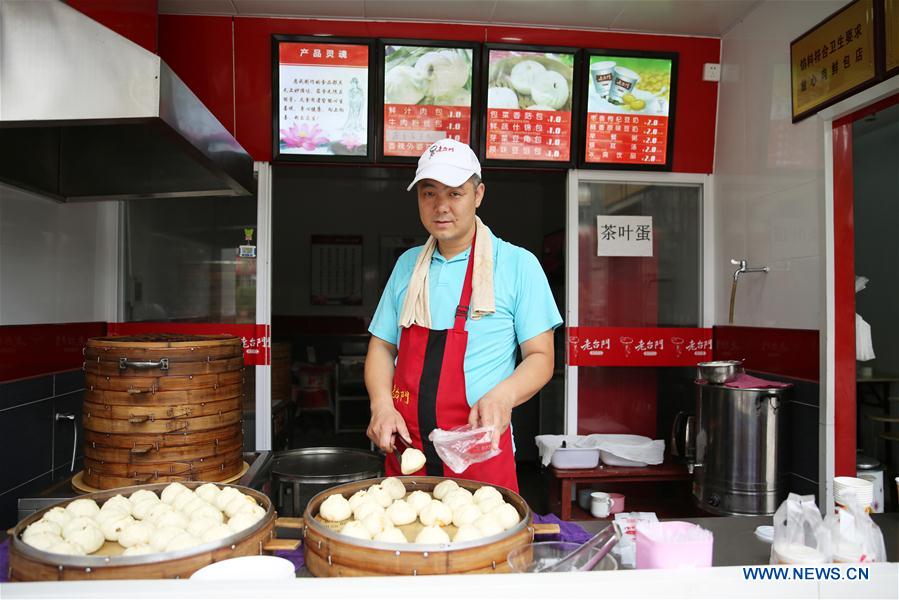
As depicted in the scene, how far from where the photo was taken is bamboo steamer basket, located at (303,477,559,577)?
1033 mm

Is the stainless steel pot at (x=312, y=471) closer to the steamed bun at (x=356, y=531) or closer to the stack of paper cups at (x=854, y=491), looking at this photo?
the steamed bun at (x=356, y=531)

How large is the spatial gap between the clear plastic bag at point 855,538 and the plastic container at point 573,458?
2458 mm

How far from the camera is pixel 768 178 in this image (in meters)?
3.24

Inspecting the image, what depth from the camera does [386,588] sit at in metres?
0.84

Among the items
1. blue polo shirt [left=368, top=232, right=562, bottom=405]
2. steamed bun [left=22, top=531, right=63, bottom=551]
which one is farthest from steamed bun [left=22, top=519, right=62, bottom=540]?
blue polo shirt [left=368, top=232, right=562, bottom=405]

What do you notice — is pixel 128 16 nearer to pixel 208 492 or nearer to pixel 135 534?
pixel 208 492

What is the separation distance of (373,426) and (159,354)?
751 millimetres

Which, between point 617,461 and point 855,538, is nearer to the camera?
point 855,538

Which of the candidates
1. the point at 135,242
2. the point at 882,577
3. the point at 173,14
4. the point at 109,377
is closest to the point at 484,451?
the point at 882,577

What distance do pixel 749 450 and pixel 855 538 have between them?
1948 millimetres

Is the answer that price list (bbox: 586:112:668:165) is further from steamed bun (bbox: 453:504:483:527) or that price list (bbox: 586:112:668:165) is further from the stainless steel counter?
steamed bun (bbox: 453:504:483:527)

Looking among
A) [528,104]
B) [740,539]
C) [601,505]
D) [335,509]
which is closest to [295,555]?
[335,509]

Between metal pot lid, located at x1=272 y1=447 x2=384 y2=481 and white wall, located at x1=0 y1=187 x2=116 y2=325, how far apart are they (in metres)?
1.41

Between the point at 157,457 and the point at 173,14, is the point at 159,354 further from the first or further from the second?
the point at 173,14
